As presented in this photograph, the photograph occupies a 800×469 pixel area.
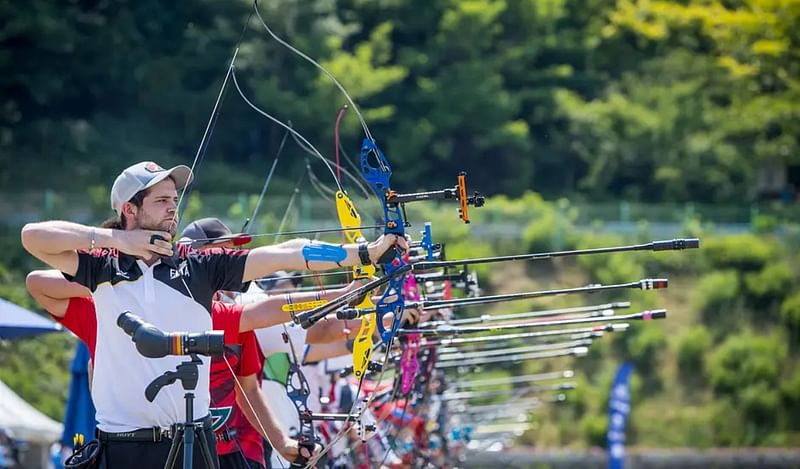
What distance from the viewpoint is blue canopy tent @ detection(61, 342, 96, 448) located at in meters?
10.6

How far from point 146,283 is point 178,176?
0.40m

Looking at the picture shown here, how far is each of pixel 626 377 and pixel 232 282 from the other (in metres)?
14.7

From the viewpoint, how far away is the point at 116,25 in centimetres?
2845

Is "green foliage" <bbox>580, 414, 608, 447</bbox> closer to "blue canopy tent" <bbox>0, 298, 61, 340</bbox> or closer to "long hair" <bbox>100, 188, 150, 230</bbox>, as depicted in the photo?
"blue canopy tent" <bbox>0, 298, 61, 340</bbox>

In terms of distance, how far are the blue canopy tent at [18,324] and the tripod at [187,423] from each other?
15.6ft

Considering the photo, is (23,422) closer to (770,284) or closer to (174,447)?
(174,447)

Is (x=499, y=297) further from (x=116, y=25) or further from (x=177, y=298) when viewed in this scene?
(x=116, y=25)

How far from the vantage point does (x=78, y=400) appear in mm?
10828

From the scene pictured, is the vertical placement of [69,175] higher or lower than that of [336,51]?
lower

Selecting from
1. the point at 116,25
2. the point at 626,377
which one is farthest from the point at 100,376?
the point at 116,25

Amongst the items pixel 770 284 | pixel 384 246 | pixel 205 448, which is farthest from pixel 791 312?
pixel 205 448

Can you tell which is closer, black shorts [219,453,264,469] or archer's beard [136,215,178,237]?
archer's beard [136,215,178,237]

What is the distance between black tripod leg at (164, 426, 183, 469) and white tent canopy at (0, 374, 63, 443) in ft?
31.1

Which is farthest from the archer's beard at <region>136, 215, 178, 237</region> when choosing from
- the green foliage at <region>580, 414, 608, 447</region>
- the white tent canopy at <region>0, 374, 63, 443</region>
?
the green foliage at <region>580, 414, 608, 447</region>
